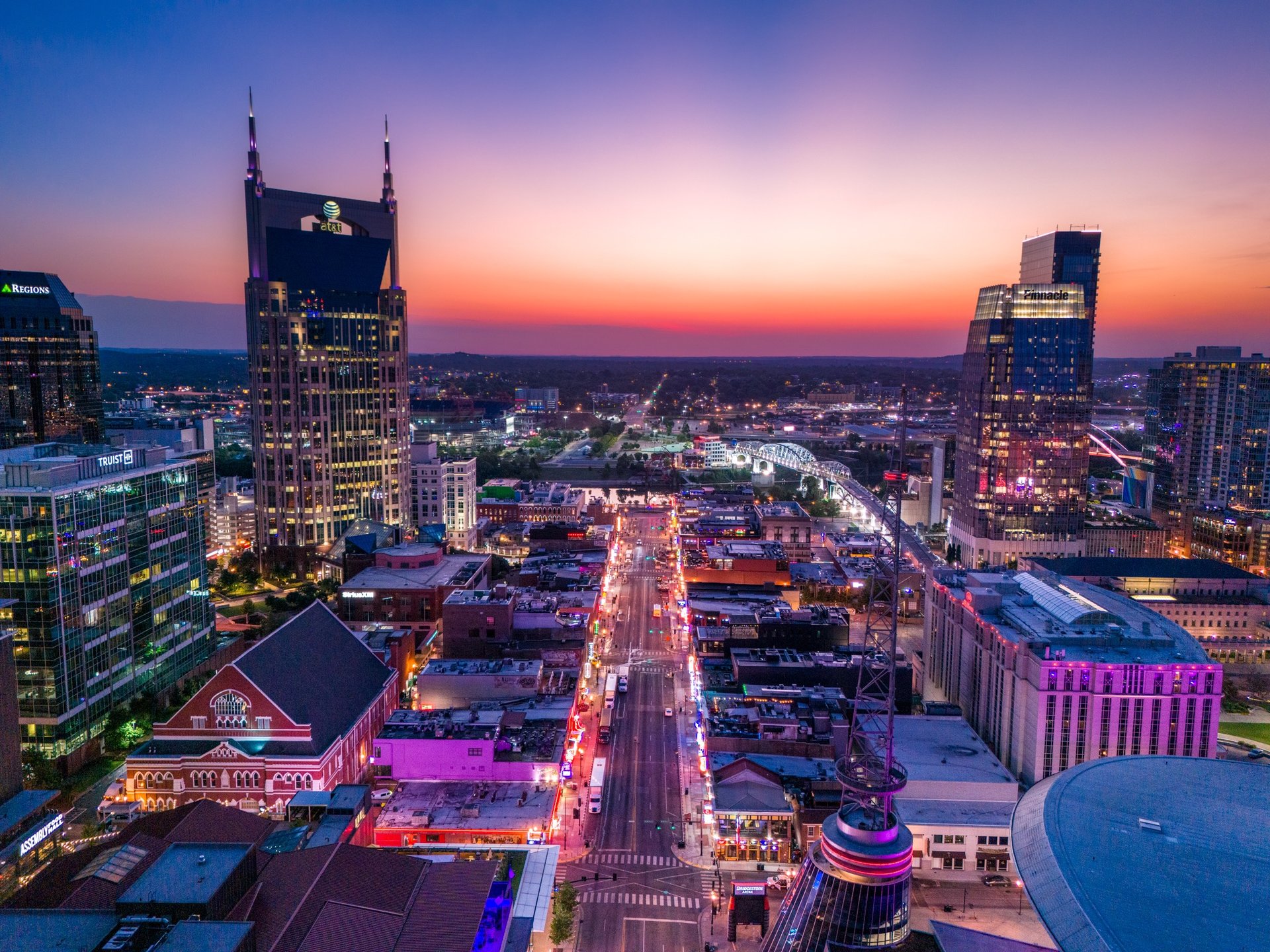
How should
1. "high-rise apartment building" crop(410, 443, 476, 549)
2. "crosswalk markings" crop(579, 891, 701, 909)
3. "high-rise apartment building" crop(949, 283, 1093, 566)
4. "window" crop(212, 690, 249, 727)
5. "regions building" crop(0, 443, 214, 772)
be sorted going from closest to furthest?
"crosswalk markings" crop(579, 891, 701, 909)
"window" crop(212, 690, 249, 727)
"regions building" crop(0, 443, 214, 772)
"high-rise apartment building" crop(949, 283, 1093, 566)
"high-rise apartment building" crop(410, 443, 476, 549)

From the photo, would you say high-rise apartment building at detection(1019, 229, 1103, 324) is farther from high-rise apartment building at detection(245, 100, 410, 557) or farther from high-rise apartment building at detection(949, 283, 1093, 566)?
high-rise apartment building at detection(245, 100, 410, 557)

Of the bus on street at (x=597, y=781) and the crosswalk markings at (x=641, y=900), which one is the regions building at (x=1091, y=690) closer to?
the crosswalk markings at (x=641, y=900)

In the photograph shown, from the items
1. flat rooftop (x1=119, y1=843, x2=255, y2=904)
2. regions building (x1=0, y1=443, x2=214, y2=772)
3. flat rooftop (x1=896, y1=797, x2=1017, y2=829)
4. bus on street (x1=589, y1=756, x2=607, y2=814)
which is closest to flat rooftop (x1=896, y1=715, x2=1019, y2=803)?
flat rooftop (x1=896, y1=797, x2=1017, y2=829)

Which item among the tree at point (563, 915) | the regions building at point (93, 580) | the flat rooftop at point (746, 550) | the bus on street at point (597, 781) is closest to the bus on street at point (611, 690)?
the bus on street at point (597, 781)

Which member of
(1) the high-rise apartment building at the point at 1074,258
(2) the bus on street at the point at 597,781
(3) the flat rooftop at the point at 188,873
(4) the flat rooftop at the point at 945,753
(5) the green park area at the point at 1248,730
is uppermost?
(1) the high-rise apartment building at the point at 1074,258

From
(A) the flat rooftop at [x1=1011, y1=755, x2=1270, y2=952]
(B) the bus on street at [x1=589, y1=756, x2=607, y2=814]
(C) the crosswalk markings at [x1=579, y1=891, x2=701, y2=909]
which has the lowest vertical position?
(C) the crosswalk markings at [x1=579, y1=891, x2=701, y2=909]

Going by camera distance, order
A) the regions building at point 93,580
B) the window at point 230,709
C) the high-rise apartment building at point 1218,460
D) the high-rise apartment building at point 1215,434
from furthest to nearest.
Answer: the high-rise apartment building at point 1215,434
the high-rise apartment building at point 1218,460
the regions building at point 93,580
the window at point 230,709

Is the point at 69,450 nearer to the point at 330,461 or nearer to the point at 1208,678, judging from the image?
→ the point at 330,461
